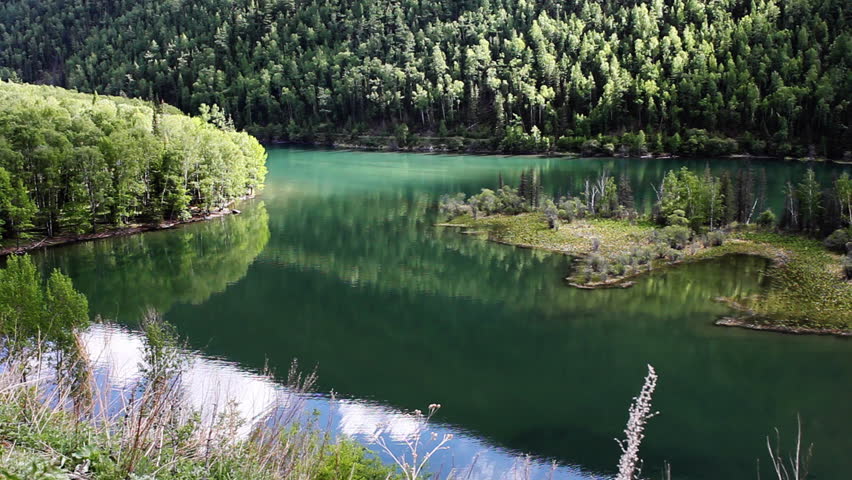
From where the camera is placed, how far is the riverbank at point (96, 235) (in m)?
49.6

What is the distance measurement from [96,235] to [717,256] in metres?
46.2

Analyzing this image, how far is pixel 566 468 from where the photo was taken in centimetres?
2231

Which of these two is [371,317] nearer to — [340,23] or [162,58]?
[340,23]

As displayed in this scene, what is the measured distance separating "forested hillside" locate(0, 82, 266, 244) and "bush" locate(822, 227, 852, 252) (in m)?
50.0

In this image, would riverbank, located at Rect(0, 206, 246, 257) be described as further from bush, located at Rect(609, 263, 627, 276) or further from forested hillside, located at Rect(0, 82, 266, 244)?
bush, located at Rect(609, 263, 627, 276)

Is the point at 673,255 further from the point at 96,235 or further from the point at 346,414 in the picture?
the point at 96,235

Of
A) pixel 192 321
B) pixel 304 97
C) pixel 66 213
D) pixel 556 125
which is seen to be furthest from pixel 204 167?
pixel 304 97

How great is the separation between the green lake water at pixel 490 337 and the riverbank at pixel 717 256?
1566 mm

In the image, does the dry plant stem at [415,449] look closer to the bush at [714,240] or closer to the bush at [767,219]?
the bush at [714,240]

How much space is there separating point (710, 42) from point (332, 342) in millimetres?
113900

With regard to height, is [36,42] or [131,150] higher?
[36,42]

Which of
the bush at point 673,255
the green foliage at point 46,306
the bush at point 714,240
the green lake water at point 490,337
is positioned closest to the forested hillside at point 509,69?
the bush at point 714,240

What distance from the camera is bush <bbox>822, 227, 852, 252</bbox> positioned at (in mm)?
46806

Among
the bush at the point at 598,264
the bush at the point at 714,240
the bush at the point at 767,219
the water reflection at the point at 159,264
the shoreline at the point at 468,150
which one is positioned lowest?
the water reflection at the point at 159,264
